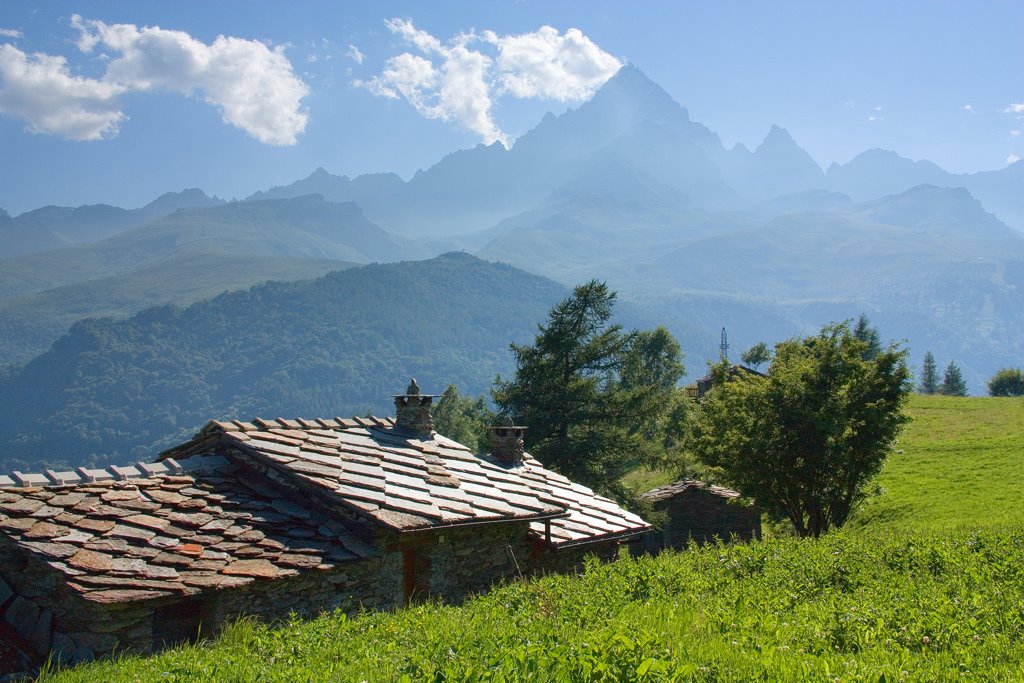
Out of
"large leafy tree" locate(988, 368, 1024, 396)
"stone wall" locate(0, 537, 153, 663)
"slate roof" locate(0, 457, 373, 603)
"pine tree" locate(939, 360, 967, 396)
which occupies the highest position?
"pine tree" locate(939, 360, 967, 396)

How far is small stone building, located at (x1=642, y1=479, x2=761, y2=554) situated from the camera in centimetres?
2845

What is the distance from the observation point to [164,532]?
34.6 feet

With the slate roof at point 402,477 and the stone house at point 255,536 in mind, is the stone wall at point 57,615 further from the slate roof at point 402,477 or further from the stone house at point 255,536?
the slate roof at point 402,477

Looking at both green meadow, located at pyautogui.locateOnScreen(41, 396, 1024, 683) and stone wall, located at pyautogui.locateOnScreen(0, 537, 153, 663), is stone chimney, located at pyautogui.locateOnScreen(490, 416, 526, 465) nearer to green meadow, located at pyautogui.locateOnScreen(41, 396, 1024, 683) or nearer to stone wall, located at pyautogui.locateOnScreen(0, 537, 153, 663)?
green meadow, located at pyautogui.locateOnScreen(41, 396, 1024, 683)

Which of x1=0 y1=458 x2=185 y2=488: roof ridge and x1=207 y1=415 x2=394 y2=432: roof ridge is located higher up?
x1=207 y1=415 x2=394 y2=432: roof ridge

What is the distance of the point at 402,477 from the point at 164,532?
4.28 m

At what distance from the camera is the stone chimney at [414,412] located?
17188mm

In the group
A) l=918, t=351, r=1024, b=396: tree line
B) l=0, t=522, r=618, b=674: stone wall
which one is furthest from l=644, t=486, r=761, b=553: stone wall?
l=918, t=351, r=1024, b=396: tree line

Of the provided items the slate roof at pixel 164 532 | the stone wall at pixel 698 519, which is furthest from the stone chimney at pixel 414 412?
the stone wall at pixel 698 519

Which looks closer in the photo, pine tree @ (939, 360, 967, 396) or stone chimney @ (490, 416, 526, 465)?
stone chimney @ (490, 416, 526, 465)

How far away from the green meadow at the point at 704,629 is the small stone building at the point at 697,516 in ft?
58.8

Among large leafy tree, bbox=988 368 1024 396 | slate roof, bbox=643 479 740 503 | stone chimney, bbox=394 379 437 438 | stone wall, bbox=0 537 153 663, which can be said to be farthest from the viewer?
large leafy tree, bbox=988 368 1024 396

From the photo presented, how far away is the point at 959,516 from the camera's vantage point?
842 inches

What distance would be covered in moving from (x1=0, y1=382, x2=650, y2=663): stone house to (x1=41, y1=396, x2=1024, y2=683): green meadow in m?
2.24
